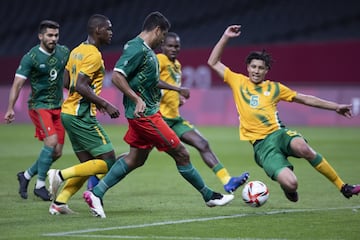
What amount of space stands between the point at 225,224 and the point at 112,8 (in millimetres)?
28592

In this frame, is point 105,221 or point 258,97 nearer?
point 105,221

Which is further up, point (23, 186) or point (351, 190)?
point (351, 190)

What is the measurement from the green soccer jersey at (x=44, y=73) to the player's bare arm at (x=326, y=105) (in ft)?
10.8

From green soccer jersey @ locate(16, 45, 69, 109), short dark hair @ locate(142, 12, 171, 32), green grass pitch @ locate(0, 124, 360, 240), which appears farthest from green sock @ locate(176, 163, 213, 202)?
green soccer jersey @ locate(16, 45, 69, 109)

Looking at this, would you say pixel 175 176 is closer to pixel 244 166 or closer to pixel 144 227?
pixel 244 166

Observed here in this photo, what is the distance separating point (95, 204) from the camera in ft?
29.3

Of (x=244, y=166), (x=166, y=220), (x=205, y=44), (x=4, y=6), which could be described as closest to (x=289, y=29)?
(x=205, y=44)

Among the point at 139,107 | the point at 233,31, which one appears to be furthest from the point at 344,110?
the point at 139,107

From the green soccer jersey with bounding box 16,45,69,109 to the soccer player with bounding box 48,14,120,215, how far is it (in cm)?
162

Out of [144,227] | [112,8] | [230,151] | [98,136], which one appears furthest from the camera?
[112,8]

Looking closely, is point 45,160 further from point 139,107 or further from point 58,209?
point 139,107

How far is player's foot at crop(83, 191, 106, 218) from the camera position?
8.91 m

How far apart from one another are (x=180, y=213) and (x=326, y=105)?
1988mm

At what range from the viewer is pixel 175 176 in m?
13.8
